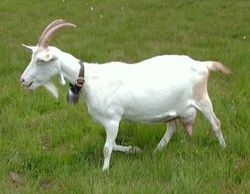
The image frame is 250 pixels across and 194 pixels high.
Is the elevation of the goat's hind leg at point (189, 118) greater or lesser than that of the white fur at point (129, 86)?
lesser

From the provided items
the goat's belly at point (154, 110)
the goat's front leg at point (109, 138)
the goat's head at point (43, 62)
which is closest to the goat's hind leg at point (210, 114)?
the goat's belly at point (154, 110)

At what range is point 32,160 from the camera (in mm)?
5930

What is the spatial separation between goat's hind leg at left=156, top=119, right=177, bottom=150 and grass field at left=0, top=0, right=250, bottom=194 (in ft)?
0.21

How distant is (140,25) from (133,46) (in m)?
2.11

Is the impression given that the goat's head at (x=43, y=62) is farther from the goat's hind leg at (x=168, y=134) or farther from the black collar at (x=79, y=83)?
the goat's hind leg at (x=168, y=134)

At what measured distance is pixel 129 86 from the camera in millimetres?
5684

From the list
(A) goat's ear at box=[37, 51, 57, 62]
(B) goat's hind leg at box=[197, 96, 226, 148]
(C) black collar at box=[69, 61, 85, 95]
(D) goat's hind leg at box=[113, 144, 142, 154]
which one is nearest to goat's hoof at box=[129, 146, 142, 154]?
(D) goat's hind leg at box=[113, 144, 142, 154]

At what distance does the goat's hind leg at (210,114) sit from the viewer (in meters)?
5.99

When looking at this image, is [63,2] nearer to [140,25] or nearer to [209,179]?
[140,25]

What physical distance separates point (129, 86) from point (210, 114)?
0.94m

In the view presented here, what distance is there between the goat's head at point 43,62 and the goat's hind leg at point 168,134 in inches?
52.0

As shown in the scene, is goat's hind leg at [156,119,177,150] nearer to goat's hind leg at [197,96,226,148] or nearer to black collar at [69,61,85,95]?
goat's hind leg at [197,96,226,148]

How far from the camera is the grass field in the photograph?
5.34m

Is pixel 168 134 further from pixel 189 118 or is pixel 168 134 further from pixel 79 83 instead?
pixel 79 83
